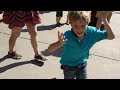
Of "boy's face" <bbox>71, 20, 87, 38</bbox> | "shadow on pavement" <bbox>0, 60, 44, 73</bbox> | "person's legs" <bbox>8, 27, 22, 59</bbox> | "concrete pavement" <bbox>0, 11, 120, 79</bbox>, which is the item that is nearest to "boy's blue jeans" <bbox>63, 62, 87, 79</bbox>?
"boy's face" <bbox>71, 20, 87, 38</bbox>

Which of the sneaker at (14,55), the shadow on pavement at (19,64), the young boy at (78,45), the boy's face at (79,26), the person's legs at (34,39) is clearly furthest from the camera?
the sneaker at (14,55)

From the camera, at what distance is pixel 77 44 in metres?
2.42

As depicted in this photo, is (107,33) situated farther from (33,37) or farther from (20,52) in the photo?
(20,52)

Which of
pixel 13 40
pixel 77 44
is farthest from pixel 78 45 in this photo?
pixel 13 40

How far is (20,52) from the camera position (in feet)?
14.5

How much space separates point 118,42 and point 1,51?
2.20 m

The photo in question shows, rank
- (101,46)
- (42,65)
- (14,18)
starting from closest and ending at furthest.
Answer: (14,18)
(42,65)
(101,46)

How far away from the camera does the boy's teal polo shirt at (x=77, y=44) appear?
240cm

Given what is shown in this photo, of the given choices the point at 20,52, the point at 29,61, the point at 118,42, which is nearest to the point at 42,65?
the point at 29,61

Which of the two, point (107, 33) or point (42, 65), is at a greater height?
point (107, 33)

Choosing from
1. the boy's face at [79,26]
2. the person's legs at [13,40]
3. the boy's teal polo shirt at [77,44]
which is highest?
the boy's face at [79,26]

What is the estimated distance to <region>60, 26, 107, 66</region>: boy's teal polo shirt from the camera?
2.40 meters

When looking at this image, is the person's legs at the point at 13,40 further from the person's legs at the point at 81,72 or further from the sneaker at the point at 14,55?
the person's legs at the point at 81,72

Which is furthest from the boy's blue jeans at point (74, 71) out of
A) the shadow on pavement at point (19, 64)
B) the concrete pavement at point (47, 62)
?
the shadow on pavement at point (19, 64)
